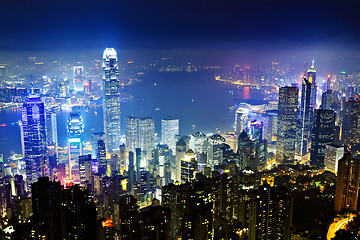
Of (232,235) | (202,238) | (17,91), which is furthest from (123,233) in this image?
(17,91)

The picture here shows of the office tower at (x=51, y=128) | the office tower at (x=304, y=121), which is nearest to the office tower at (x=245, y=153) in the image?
the office tower at (x=304, y=121)

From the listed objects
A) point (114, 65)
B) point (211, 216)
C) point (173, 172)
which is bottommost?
point (173, 172)

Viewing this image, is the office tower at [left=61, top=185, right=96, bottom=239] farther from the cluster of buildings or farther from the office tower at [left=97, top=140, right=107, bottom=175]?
the office tower at [left=97, top=140, right=107, bottom=175]

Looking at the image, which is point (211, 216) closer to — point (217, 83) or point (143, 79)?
point (143, 79)

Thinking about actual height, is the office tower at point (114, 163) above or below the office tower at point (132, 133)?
below

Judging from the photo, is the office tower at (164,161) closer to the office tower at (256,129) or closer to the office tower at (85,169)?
the office tower at (85,169)

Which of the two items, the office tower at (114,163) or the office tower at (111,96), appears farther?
the office tower at (111,96)

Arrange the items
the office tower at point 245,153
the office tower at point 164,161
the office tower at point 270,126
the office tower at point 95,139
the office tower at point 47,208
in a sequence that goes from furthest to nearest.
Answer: the office tower at point 270,126 → the office tower at point 95,139 → the office tower at point 245,153 → the office tower at point 164,161 → the office tower at point 47,208

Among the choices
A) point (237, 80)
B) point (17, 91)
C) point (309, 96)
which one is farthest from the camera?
point (237, 80)
